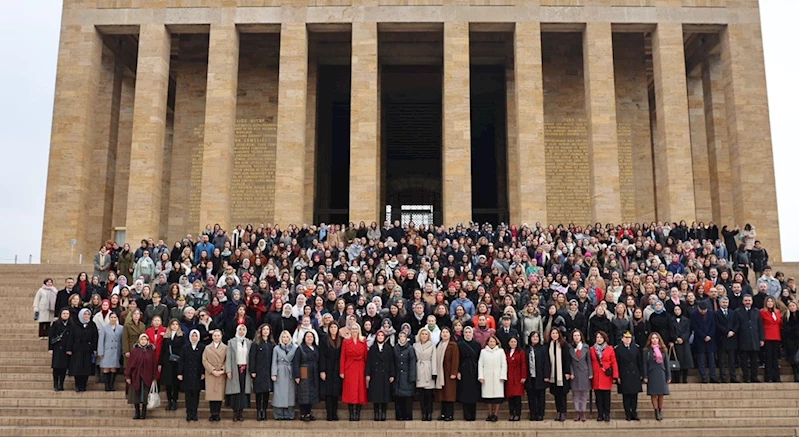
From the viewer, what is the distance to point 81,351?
A: 12.7 meters

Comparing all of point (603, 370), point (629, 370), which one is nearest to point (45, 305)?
point (603, 370)

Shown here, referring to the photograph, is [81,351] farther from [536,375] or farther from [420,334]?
[536,375]

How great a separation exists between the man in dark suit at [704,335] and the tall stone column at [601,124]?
1185cm

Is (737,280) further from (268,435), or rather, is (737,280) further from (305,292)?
(268,435)

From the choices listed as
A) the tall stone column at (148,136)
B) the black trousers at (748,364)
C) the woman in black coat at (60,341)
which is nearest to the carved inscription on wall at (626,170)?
the black trousers at (748,364)

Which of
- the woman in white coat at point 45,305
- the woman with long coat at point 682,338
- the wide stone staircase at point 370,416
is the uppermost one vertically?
A: the woman in white coat at point 45,305

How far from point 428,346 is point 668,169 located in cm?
1654

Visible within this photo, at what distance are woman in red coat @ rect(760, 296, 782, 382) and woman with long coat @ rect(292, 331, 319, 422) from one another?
7974 mm

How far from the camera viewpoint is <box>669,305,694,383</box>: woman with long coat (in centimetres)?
1312

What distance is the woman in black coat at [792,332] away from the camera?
13.5 metres

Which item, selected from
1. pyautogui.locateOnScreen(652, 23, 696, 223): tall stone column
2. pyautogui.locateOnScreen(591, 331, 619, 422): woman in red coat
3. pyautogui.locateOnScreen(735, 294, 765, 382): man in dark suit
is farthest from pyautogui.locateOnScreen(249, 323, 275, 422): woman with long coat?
pyautogui.locateOnScreen(652, 23, 696, 223): tall stone column

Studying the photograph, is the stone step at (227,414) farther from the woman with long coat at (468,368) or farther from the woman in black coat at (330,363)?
the woman in black coat at (330,363)

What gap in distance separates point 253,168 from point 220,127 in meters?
2.65

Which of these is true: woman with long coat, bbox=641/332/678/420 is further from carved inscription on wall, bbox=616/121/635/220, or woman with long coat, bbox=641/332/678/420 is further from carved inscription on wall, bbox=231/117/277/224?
carved inscription on wall, bbox=231/117/277/224
